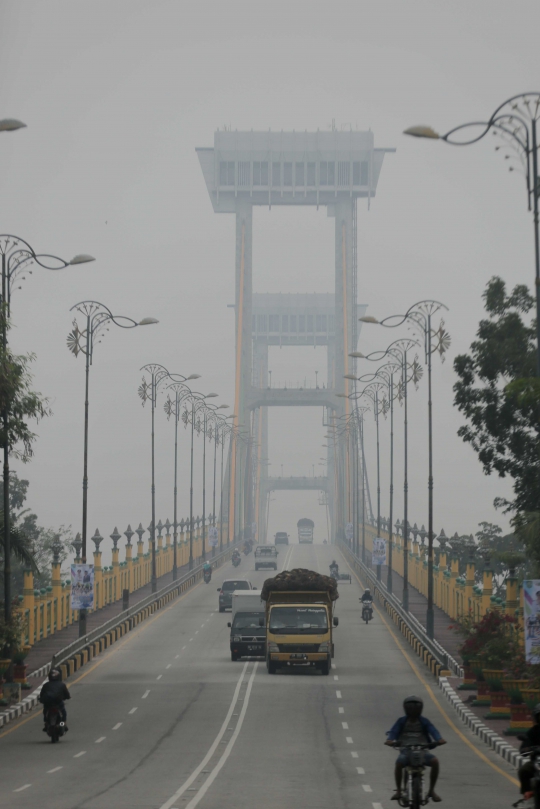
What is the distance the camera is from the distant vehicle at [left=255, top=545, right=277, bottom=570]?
110m

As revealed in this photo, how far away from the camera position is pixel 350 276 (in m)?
174

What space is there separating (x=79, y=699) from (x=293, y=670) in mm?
10292

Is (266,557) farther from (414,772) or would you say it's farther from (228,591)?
(414,772)

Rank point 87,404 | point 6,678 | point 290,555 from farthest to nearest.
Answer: point 290,555
point 87,404
point 6,678

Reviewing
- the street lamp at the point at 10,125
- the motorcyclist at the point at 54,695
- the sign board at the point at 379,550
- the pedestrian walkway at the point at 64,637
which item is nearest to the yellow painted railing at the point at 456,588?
the sign board at the point at 379,550

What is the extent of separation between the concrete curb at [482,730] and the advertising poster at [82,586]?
13.3 metres

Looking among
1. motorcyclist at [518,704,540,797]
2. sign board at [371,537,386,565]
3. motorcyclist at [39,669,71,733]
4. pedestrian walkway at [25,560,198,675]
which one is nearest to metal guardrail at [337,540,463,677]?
sign board at [371,537,386,565]

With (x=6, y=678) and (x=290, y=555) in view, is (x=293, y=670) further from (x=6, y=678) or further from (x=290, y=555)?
(x=290, y=555)

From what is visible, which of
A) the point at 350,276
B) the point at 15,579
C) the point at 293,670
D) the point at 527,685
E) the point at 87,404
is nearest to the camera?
the point at 527,685

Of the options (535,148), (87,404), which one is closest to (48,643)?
(87,404)

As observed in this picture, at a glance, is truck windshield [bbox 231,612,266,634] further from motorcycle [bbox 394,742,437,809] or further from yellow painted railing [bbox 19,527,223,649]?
motorcycle [bbox 394,742,437,809]

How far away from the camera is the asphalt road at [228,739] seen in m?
22.1

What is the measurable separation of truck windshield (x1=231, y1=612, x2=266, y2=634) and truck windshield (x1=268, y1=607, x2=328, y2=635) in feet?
15.7

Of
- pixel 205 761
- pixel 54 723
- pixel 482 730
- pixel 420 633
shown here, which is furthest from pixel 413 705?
pixel 420 633
